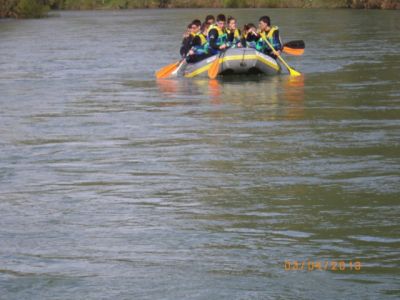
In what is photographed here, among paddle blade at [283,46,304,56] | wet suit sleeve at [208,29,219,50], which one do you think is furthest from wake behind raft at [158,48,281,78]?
paddle blade at [283,46,304,56]

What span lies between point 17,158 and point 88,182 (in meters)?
1.87

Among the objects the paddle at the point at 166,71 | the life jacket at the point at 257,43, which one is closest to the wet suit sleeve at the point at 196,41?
the paddle at the point at 166,71

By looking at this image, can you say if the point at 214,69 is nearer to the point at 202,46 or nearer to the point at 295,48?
the point at 202,46

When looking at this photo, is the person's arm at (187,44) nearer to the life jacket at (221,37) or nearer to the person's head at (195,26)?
the person's head at (195,26)

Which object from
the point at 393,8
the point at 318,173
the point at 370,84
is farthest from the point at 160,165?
the point at 393,8

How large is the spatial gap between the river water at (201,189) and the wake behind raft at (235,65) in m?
0.46

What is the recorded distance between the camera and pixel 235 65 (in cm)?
2205

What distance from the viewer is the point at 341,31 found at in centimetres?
3875

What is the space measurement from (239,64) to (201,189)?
39.3 ft

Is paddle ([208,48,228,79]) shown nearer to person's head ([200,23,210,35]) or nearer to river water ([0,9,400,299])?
river water ([0,9,400,299])

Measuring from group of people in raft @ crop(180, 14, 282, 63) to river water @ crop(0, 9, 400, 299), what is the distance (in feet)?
3.18

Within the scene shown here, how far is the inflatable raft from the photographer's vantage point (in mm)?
21656

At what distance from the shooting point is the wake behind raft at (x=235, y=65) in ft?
71.2
